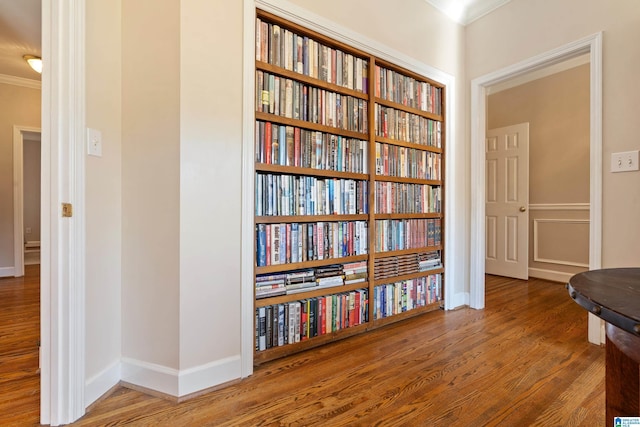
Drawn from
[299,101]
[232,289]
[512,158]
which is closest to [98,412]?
[232,289]

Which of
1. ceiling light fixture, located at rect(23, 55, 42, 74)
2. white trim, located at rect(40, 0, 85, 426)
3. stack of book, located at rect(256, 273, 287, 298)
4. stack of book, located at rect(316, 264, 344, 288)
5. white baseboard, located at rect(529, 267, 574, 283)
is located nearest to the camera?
white trim, located at rect(40, 0, 85, 426)

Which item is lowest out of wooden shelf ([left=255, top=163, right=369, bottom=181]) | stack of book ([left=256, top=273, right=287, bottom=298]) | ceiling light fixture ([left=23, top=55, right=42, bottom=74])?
stack of book ([left=256, top=273, right=287, bottom=298])

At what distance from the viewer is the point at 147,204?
147 cm

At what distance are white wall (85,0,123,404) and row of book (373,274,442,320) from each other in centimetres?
161

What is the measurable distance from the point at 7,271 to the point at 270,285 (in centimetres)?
445

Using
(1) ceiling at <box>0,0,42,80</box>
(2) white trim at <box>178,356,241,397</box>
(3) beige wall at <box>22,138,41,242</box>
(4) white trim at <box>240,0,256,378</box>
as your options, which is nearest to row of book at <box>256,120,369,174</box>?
(4) white trim at <box>240,0,256,378</box>

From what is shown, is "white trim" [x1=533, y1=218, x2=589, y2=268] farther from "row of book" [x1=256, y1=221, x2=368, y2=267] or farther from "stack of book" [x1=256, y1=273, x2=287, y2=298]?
"stack of book" [x1=256, y1=273, x2=287, y2=298]

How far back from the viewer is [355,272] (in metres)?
2.10

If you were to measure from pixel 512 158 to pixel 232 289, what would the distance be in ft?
12.9

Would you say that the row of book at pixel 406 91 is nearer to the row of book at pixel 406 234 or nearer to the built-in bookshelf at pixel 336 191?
the built-in bookshelf at pixel 336 191

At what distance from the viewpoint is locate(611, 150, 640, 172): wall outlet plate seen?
72.7 inches

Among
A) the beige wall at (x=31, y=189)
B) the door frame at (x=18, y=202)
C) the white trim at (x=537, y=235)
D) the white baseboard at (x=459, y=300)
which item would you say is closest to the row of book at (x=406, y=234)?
the white baseboard at (x=459, y=300)

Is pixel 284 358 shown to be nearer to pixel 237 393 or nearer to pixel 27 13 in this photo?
pixel 237 393

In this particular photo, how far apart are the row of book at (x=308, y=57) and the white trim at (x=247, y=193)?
0.11m
